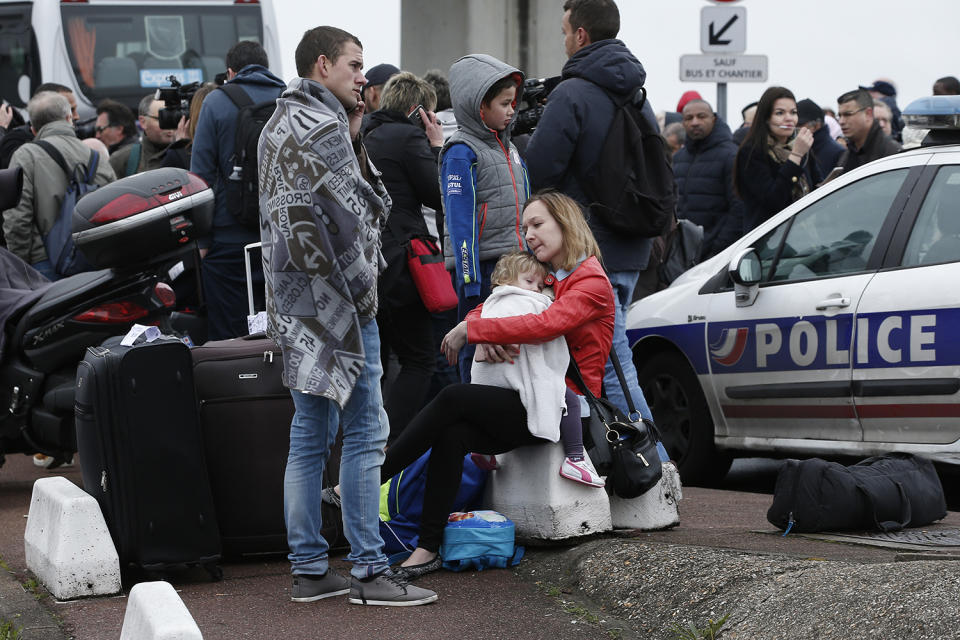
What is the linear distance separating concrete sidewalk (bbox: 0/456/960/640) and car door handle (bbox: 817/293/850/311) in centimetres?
145

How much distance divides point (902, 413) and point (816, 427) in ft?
1.67

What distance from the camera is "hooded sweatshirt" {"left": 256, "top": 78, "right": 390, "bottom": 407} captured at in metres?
4.42

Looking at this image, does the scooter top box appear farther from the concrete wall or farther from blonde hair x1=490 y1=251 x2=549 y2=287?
the concrete wall

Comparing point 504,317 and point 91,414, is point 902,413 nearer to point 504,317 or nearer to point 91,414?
point 504,317

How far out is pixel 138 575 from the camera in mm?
→ 5133

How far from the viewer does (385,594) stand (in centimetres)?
464

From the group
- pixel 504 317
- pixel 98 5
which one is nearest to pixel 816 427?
pixel 504 317

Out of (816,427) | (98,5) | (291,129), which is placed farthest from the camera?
(98,5)

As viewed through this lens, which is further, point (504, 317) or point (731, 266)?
point (731, 266)

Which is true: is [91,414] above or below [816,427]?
above

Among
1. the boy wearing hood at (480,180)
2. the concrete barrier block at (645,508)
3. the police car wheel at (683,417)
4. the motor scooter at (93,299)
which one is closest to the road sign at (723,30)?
the police car wheel at (683,417)

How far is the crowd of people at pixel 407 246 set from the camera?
4496 mm

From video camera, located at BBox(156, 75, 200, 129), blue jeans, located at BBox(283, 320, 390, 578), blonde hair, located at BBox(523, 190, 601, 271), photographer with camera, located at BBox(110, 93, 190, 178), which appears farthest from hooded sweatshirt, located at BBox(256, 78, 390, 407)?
photographer with camera, located at BBox(110, 93, 190, 178)

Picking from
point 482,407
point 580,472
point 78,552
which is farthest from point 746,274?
point 78,552
